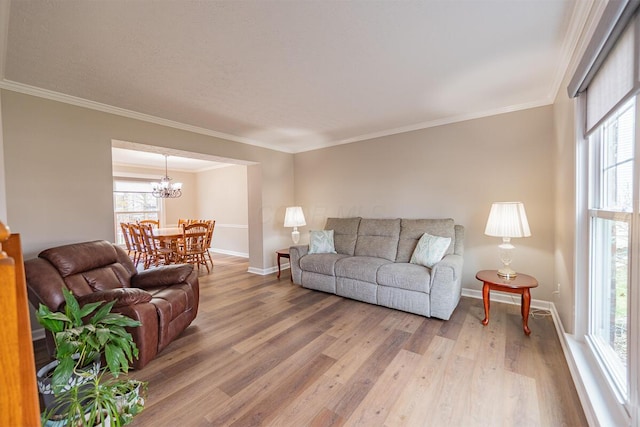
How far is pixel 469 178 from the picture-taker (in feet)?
11.3

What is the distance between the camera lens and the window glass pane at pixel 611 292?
4.83 ft

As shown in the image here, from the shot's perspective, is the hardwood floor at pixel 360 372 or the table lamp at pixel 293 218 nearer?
the hardwood floor at pixel 360 372

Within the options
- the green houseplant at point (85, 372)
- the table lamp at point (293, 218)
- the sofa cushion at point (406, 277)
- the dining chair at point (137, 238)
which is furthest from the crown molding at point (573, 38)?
the dining chair at point (137, 238)

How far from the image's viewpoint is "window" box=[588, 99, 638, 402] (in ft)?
4.62

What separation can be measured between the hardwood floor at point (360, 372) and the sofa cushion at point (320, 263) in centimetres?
70

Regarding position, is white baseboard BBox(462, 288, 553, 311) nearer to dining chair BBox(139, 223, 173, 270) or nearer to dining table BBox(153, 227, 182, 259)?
dining table BBox(153, 227, 182, 259)

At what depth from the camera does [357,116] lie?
3.47 metres

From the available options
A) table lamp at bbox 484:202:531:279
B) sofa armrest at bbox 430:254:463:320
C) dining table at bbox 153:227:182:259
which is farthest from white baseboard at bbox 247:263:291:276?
table lamp at bbox 484:202:531:279

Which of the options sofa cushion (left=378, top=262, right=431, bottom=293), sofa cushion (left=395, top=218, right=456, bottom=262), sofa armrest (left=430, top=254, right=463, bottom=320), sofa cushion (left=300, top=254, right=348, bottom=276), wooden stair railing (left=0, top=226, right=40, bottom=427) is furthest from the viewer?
sofa cushion (left=300, top=254, right=348, bottom=276)

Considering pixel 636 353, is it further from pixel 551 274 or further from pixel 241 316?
pixel 241 316

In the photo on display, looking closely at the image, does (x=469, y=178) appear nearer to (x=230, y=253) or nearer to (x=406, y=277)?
(x=406, y=277)

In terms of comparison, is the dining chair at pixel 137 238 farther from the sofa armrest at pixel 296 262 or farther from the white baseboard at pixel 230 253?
the sofa armrest at pixel 296 262

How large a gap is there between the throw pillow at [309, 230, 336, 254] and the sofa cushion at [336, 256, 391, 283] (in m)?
0.54

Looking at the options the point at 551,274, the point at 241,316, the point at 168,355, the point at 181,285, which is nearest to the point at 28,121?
the point at 181,285
